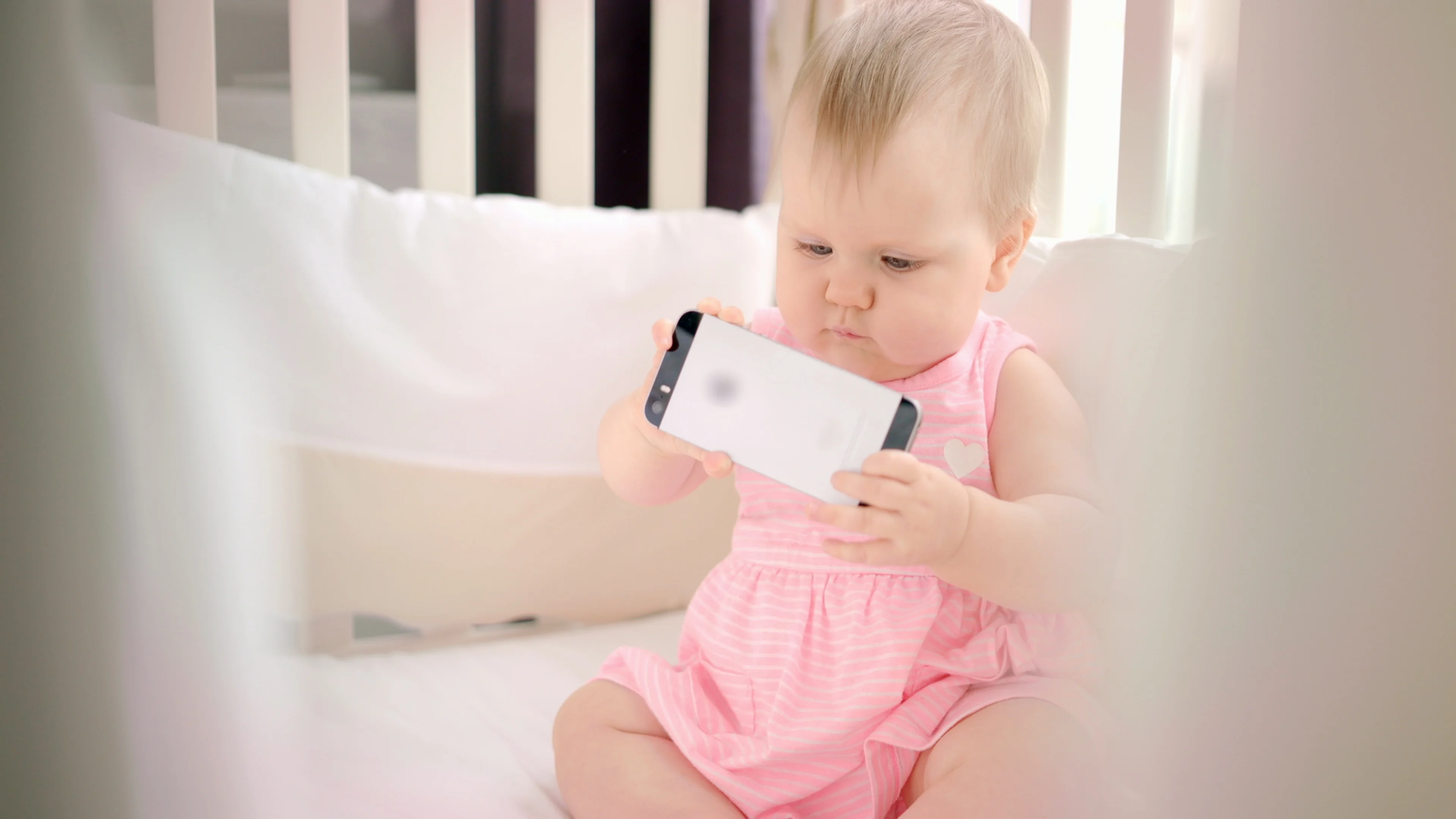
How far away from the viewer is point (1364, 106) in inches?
13.6

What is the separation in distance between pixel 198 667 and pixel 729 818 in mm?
314

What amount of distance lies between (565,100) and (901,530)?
0.68 meters

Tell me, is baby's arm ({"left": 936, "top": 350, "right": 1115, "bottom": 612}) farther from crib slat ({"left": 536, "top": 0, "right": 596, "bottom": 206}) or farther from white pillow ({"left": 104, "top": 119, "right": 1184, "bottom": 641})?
crib slat ({"left": 536, "top": 0, "right": 596, "bottom": 206})

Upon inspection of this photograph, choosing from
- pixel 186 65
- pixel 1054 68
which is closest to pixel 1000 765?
pixel 1054 68

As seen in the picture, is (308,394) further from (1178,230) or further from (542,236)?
(1178,230)

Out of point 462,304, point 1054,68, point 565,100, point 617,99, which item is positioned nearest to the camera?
point 1054,68

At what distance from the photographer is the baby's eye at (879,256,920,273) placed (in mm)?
606

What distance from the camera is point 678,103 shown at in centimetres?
109

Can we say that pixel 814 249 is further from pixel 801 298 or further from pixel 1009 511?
pixel 1009 511

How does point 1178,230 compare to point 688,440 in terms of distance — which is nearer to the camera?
point 1178,230

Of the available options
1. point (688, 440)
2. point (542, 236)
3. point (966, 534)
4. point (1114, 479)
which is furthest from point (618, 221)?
point (1114, 479)

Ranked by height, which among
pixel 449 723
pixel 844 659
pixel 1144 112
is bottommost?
pixel 449 723

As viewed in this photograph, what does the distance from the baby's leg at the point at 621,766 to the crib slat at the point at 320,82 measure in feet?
1.85

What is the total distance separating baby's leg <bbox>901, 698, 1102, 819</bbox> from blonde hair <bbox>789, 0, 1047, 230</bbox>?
31cm
